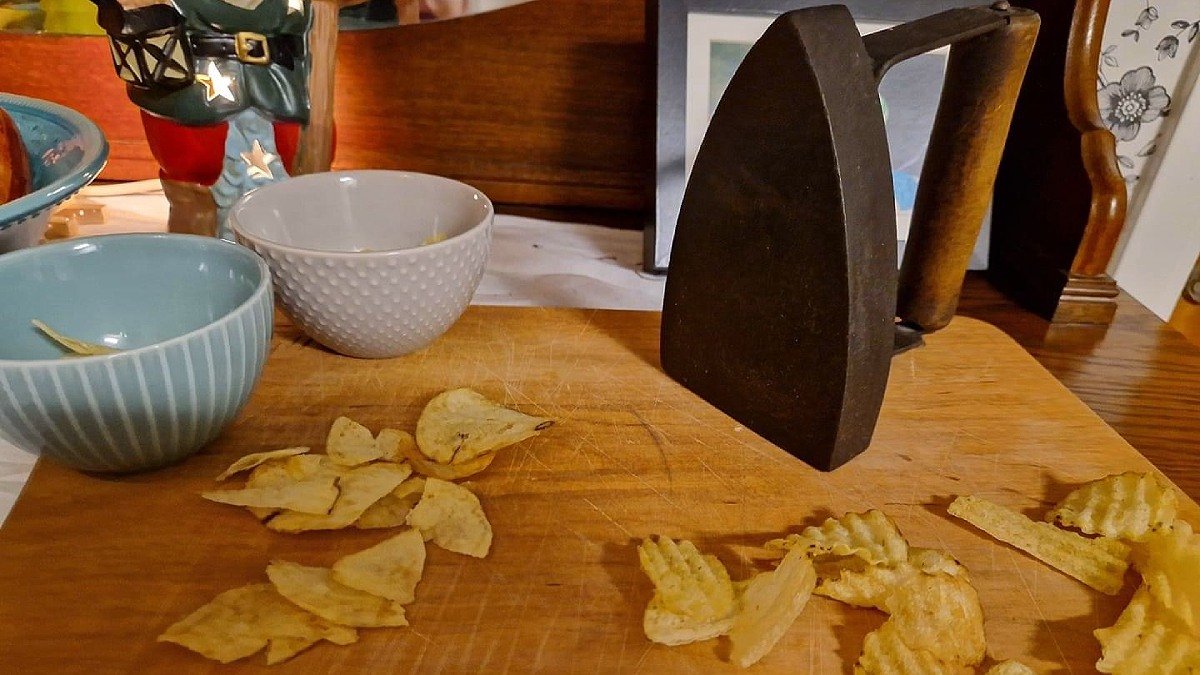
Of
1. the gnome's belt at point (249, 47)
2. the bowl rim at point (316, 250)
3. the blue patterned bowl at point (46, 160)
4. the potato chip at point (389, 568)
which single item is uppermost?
the gnome's belt at point (249, 47)

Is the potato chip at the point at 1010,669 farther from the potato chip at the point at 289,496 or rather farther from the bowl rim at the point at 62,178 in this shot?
the bowl rim at the point at 62,178

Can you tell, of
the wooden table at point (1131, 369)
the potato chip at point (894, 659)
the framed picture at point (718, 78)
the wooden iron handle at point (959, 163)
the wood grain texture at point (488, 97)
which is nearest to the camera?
the potato chip at point (894, 659)

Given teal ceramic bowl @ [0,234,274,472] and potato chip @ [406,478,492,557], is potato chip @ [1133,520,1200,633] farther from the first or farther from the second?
teal ceramic bowl @ [0,234,274,472]

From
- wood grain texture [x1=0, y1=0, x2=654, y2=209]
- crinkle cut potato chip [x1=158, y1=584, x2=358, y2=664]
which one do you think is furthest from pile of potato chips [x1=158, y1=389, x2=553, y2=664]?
wood grain texture [x1=0, y1=0, x2=654, y2=209]

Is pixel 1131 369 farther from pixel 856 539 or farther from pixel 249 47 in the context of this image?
pixel 249 47

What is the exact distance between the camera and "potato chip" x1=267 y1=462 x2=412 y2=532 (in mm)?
445

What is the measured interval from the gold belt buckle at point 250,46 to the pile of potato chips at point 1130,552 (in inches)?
23.1

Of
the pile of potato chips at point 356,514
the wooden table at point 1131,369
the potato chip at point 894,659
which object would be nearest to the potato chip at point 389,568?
the pile of potato chips at point 356,514

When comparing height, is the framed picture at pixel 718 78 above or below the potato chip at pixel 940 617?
above

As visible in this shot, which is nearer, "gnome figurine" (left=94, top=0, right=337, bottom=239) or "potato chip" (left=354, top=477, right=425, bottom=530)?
"potato chip" (left=354, top=477, right=425, bottom=530)

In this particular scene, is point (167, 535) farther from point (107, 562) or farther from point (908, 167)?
point (908, 167)

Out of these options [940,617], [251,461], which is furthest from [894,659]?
[251,461]

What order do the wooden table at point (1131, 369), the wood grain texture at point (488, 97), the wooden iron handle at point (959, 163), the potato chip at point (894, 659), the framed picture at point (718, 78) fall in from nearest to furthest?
the potato chip at point (894, 659) → the wooden iron handle at point (959, 163) → the wooden table at point (1131, 369) → the framed picture at point (718, 78) → the wood grain texture at point (488, 97)

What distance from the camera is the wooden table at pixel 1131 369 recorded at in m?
0.59
